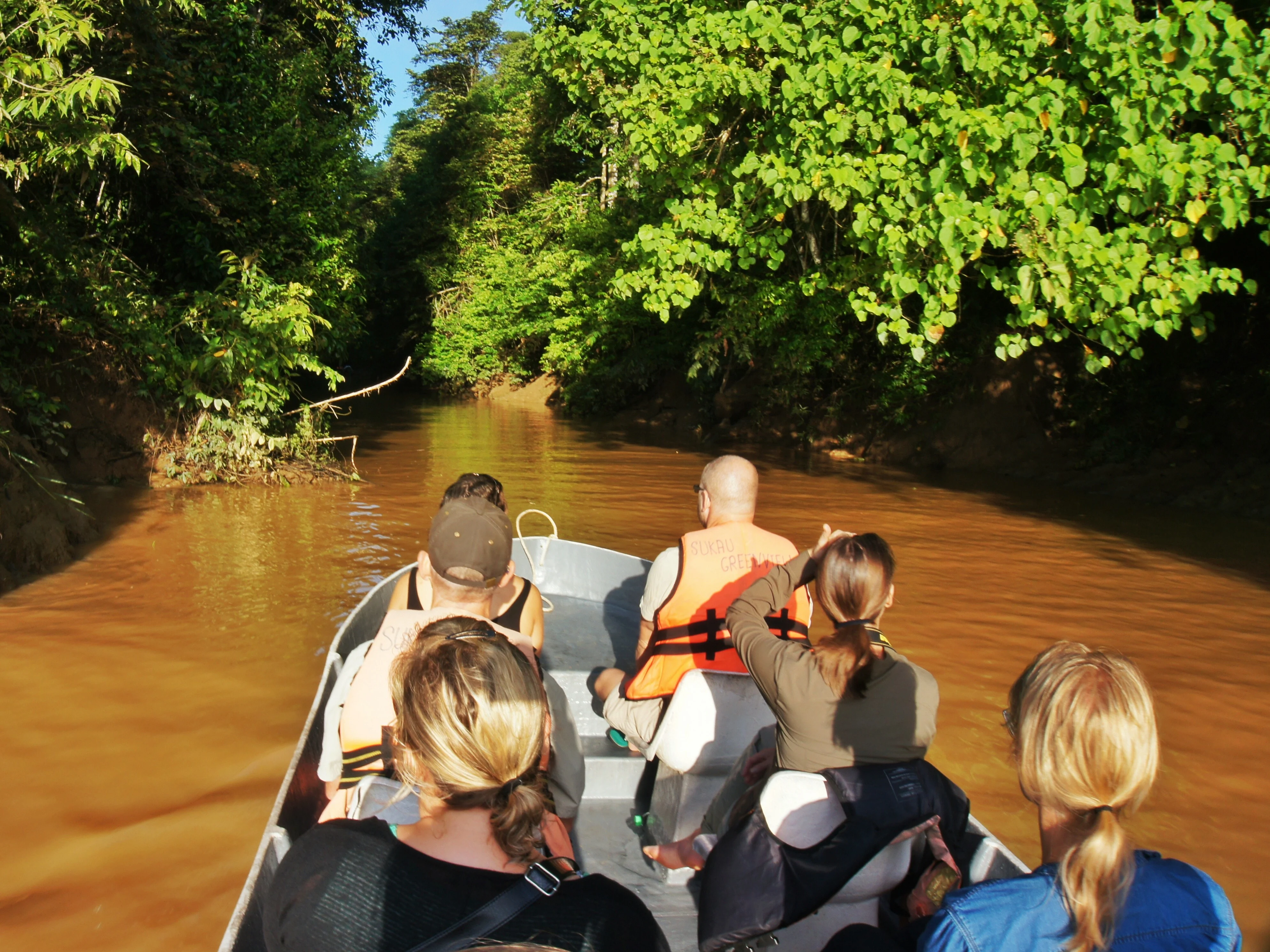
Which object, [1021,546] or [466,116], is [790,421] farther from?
[466,116]

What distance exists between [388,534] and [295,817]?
21.5ft

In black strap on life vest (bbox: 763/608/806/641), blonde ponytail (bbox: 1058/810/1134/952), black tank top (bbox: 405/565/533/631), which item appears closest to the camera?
blonde ponytail (bbox: 1058/810/1134/952)

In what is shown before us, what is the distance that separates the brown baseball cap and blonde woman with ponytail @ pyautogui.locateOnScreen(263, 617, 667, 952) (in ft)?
2.98

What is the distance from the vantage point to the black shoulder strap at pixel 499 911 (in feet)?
4.84

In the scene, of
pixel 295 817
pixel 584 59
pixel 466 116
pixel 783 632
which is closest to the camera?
pixel 295 817

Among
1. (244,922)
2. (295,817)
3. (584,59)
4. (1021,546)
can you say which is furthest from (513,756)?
(584,59)

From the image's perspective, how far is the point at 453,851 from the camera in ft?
5.26

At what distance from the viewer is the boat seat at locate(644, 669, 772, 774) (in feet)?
9.96

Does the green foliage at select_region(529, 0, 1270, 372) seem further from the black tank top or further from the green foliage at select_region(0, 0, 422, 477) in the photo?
the black tank top

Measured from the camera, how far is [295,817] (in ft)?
9.00

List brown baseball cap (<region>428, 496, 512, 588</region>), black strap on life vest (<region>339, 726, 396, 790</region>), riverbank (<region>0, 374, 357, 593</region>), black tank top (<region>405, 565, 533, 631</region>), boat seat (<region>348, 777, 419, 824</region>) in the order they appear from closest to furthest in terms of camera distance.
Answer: boat seat (<region>348, 777, 419, 824</region>) → black strap on life vest (<region>339, 726, 396, 790</region>) → brown baseball cap (<region>428, 496, 512, 588</region>) → black tank top (<region>405, 565, 533, 631</region>) → riverbank (<region>0, 374, 357, 593</region>)

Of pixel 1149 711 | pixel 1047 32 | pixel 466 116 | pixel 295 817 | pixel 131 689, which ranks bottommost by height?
pixel 131 689

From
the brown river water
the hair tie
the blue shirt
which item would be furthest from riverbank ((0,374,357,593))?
the blue shirt

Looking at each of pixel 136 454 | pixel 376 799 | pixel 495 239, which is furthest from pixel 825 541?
pixel 495 239
